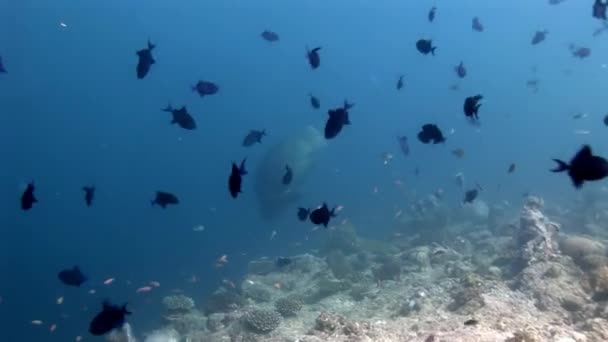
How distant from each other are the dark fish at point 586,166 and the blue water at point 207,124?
44.2 feet

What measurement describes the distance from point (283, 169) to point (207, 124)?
132m

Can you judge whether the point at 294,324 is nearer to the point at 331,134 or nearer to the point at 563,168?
the point at 331,134

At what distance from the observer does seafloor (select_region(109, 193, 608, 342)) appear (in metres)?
8.12

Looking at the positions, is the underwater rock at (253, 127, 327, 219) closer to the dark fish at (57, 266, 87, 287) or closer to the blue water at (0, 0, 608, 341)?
the blue water at (0, 0, 608, 341)

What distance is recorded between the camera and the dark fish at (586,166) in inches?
173

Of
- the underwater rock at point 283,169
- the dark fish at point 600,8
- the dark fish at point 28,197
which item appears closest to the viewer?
the dark fish at point 28,197

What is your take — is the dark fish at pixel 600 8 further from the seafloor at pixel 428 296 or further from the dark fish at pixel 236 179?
the dark fish at pixel 236 179

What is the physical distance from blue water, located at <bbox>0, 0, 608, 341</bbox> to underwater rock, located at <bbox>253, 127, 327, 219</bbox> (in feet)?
A: 5.60

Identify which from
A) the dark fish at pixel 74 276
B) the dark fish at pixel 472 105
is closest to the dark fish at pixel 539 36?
the dark fish at pixel 472 105

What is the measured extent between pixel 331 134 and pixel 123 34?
133 m

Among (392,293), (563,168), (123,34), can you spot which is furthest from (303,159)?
(123,34)

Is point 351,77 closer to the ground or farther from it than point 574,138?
farther from it

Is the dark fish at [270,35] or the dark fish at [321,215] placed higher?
the dark fish at [270,35]

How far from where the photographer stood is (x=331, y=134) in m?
6.84
